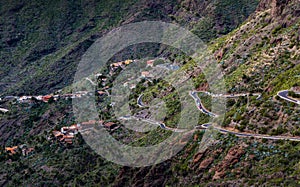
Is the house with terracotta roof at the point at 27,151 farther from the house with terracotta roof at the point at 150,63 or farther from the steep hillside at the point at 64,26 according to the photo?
the steep hillside at the point at 64,26

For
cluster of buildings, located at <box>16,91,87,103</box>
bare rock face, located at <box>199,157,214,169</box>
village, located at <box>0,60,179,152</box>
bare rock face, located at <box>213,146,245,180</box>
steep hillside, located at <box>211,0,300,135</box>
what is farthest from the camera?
cluster of buildings, located at <box>16,91,87,103</box>

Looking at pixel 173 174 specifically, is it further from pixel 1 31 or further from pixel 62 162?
pixel 1 31

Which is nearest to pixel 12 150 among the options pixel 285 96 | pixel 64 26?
pixel 285 96

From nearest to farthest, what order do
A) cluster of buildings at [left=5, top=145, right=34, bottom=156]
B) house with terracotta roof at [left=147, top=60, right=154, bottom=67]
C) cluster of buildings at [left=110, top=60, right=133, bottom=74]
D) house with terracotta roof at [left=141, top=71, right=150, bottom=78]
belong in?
cluster of buildings at [left=5, top=145, right=34, bottom=156], house with terracotta roof at [left=141, top=71, right=150, bottom=78], house with terracotta roof at [left=147, top=60, right=154, bottom=67], cluster of buildings at [left=110, top=60, right=133, bottom=74]

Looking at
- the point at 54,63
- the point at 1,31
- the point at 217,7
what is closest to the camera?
the point at 217,7

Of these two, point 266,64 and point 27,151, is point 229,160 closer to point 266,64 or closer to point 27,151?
point 266,64

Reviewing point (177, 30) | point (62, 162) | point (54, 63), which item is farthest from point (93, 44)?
point (62, 162)

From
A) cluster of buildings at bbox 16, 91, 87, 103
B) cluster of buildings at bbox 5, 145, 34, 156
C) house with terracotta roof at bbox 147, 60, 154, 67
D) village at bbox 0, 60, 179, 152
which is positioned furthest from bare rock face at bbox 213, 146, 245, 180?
house with terracotta roof at bbox 147, 60, 154, 67

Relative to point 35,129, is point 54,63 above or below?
above

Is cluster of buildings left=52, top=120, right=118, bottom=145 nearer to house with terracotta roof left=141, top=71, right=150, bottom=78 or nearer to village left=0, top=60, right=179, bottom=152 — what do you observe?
village left=0, top=60, right=179, bottom=152

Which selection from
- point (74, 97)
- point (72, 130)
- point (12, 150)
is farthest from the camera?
point (74, 97)

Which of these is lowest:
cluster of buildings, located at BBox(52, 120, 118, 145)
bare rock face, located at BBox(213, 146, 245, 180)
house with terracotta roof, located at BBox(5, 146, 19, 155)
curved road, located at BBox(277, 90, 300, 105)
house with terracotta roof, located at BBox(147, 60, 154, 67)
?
bare rock face, located at BBox(213, 146, 245, 180)
